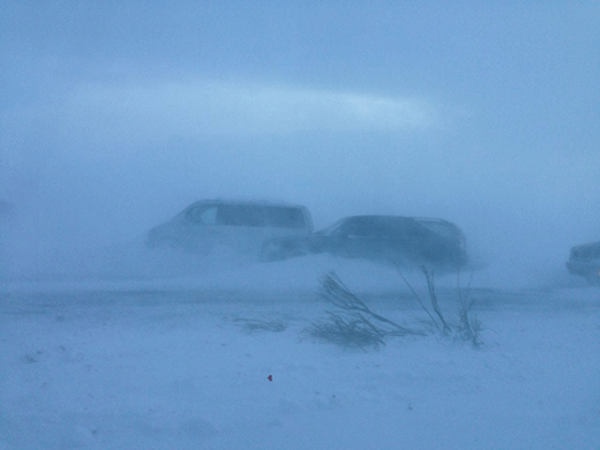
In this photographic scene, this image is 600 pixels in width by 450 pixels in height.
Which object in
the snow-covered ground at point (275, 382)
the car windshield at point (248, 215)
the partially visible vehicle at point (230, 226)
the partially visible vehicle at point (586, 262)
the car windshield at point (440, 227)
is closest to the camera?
the snow-covered ground at point (275, 382)

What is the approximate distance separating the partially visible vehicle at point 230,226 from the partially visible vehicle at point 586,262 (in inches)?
265

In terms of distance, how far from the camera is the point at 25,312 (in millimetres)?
7570

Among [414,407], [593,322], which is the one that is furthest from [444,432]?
[593,322]

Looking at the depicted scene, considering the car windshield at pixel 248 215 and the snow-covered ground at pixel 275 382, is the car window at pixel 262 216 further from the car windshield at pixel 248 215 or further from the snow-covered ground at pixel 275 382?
the snow-covered ground at pixel 275 382

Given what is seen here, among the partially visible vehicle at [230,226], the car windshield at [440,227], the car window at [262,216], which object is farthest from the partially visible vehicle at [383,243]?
the car window at [262,216]

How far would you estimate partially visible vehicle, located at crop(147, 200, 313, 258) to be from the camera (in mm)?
14992

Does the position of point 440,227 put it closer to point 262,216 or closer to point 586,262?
point 586,262

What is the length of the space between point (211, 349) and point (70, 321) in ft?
7.49

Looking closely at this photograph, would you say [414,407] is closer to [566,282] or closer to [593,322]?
[593,322]

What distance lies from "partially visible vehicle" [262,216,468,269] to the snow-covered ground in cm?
526

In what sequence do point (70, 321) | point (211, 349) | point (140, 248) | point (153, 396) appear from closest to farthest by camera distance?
point (153, 396) < point (211, 349) < point (70, 321) < point (140, 248)

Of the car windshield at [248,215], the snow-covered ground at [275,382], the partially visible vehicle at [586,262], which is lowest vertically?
the snow-covered ground at [275,382]

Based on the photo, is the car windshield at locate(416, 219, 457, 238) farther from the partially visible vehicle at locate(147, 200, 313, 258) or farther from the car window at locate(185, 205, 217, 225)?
the car window at locate(185, 205, 217, 225)

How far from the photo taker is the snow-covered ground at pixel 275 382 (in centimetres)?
391
